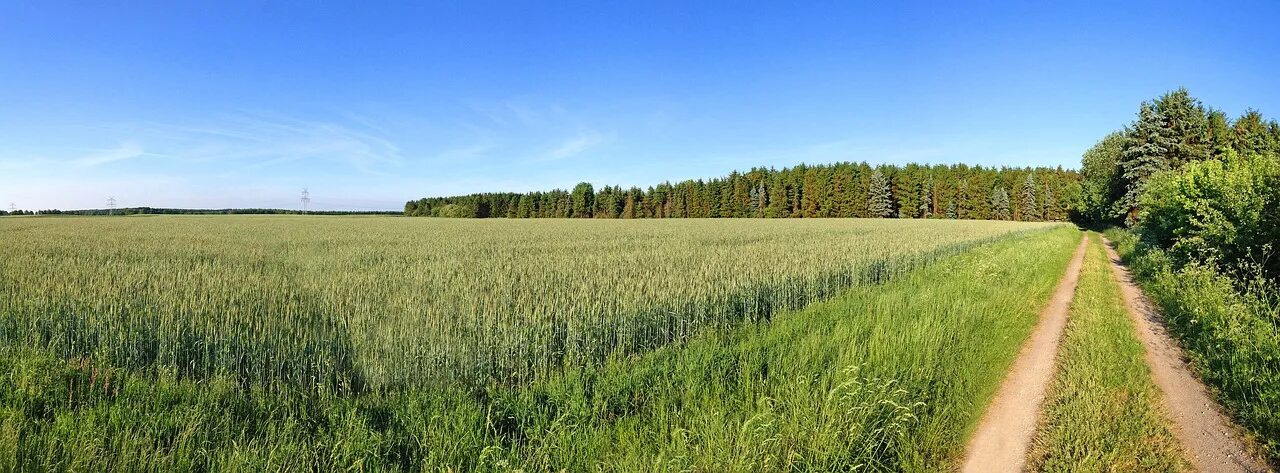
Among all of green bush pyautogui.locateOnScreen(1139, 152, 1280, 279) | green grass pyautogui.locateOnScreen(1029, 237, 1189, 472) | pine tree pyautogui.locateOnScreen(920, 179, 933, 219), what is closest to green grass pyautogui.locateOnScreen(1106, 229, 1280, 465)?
green grass pyautogui.locateOnScreen(1029, 237, 1189, 472)

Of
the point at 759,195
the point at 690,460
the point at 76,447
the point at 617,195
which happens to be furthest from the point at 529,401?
the point at 617,195

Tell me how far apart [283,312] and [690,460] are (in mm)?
7804

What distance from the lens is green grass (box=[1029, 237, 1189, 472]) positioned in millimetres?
4316

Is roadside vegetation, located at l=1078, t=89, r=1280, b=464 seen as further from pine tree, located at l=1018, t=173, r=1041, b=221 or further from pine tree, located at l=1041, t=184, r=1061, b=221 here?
pine tree, located at l=1041, t=184, r=1061, b=221

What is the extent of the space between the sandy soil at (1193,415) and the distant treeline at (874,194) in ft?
302

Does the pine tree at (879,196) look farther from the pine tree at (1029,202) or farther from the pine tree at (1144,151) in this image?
the pine tree at (1144,151)

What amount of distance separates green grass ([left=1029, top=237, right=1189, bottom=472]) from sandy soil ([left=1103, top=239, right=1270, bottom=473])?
13 centimetres

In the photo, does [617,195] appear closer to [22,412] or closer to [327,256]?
[327,256]

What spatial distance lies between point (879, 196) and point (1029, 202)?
2594cm

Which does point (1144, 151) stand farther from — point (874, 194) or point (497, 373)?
point (497, 373)

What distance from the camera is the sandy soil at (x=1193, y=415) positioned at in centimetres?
448

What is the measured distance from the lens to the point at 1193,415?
5.36 metres

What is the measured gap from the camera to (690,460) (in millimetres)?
3680

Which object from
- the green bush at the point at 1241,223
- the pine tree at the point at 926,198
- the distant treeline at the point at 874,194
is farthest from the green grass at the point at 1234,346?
the pine tree at the point at 926,198
